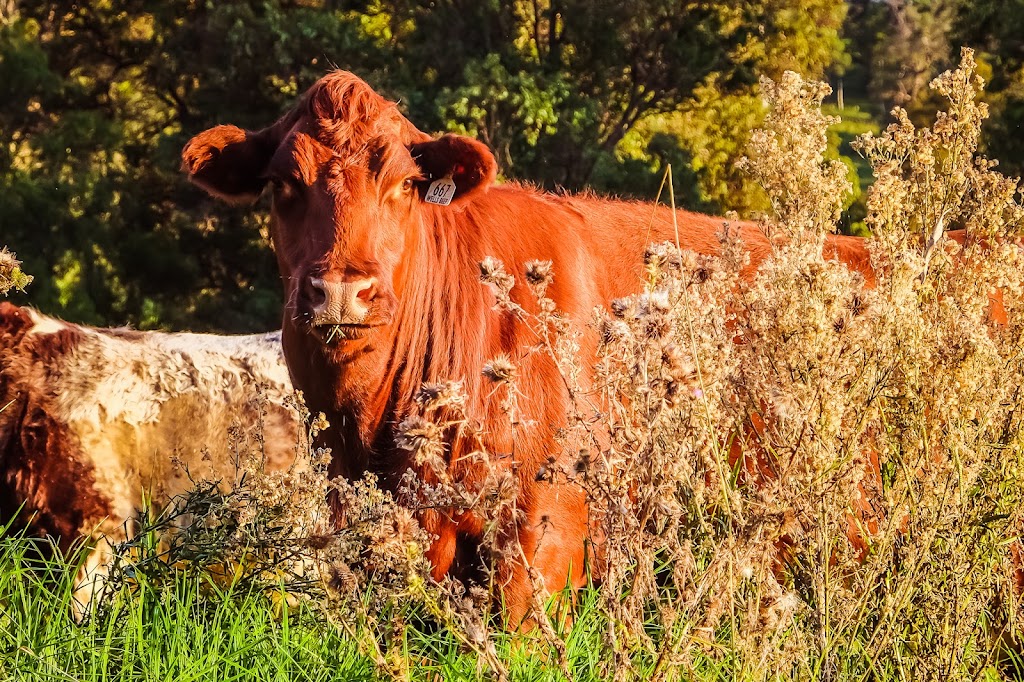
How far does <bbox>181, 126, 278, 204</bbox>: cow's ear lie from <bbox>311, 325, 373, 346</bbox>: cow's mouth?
79cm

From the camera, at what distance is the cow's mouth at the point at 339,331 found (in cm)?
392

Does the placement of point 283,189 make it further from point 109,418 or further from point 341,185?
point 109,418

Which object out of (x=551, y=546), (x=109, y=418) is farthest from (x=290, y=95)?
(x=551, y=546)

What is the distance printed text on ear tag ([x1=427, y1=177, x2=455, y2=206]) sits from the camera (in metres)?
4.50

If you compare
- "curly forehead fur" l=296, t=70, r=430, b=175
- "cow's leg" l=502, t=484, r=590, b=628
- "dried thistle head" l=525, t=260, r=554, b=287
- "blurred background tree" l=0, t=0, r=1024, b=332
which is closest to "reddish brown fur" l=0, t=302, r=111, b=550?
"curly forehead fur" l=296, t=70, r=430, b=175

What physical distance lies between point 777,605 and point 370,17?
21963 mm

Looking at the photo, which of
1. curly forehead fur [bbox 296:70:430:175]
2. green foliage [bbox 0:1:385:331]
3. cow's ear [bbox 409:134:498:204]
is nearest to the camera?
curly forehead fur [bbox 296:70:430:175]

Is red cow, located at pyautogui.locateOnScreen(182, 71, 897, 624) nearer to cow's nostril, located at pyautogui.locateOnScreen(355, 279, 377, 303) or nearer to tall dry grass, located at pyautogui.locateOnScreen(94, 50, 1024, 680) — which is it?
cow's nostril, located at pyautogui.locateOnScreen(355, 279, 377, 303)

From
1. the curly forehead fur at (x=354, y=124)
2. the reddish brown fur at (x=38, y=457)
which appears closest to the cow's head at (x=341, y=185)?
the curly forehead fur at (x=354, y=124)

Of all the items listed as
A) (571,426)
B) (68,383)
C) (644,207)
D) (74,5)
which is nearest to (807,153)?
(571,426)

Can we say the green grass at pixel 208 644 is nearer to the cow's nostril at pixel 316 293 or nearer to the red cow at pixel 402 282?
the red cow at pixel 402 282

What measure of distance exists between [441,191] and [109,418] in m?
2.28

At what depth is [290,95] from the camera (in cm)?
2161

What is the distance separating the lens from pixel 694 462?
10.5 ft
